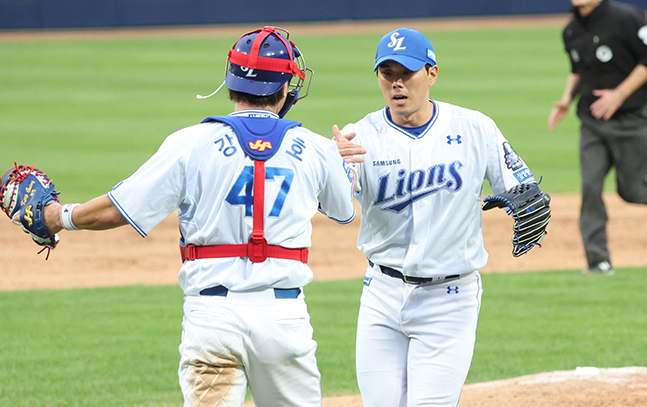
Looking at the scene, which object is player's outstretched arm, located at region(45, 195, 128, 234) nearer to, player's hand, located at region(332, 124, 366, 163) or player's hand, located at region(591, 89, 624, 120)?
player's hand, located at region(332, 124, 366, 163)

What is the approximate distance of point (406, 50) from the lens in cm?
391

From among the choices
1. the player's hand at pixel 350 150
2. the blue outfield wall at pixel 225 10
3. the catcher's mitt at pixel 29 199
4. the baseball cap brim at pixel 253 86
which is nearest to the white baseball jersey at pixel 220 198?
the baseball cap brim at pixel 253 86

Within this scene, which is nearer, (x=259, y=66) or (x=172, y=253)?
(x=259, y=66)

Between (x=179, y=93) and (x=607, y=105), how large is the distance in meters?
16.0

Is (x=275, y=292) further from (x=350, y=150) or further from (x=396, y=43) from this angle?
(x=396, y=43)

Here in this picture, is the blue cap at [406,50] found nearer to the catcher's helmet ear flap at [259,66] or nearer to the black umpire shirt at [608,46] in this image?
the catcher's helmet ear flap at [259,66]

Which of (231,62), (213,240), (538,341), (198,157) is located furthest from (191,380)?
(538,341)

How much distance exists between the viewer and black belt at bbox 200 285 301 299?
3201 mm

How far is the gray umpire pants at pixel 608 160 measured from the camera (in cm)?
846

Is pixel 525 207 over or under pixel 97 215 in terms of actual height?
under

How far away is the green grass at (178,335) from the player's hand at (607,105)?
161 cm

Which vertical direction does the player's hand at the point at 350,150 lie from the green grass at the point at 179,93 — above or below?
above

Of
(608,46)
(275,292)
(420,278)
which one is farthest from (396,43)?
(608,46)

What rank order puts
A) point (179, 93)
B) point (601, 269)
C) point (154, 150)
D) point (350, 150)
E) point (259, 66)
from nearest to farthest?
point (259, 66)
point (350, 150)
point (601, 269)
point (154, 150)
point (179, 93)
